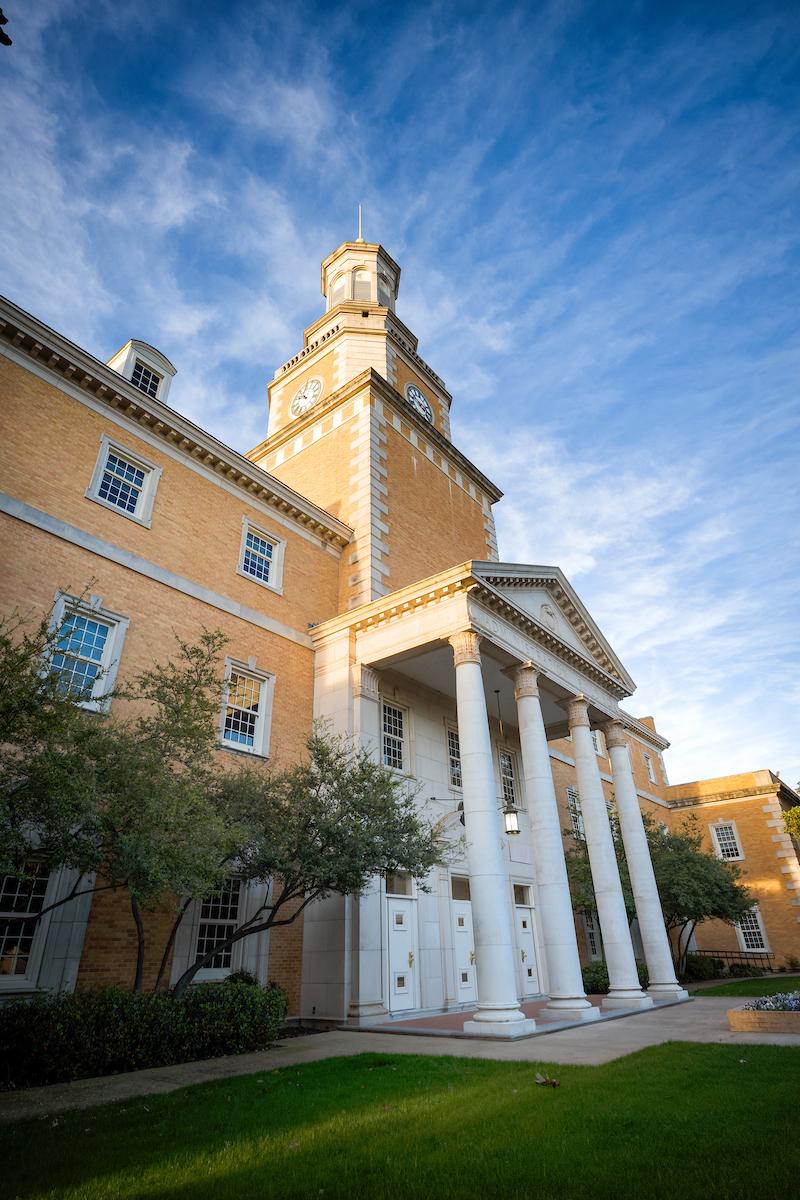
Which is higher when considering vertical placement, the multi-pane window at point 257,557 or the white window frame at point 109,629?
the multi-pane window at point 257,557

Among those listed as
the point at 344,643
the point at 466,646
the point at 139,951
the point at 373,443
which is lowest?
the point at 139,951

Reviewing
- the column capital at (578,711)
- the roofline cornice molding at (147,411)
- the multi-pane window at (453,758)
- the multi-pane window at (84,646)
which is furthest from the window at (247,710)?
the column capital at (578,711)

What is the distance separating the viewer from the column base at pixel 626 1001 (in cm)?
1666

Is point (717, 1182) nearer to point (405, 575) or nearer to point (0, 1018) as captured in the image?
point (0, 1018)

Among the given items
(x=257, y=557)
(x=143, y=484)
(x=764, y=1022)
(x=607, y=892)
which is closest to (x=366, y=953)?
(x=607, y=892)

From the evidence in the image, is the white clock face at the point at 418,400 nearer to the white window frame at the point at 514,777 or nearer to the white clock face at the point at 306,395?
the white clock face at the point at 306,395

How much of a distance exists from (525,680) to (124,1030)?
→ 11341 millimetres

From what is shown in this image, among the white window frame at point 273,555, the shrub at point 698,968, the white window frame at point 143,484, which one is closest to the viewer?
the white window frame at point 143,484

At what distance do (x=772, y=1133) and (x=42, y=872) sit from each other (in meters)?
10.7

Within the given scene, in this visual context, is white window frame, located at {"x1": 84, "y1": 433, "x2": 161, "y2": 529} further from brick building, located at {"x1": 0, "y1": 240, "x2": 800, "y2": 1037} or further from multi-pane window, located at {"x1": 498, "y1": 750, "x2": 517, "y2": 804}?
multi-pane window, located at {"x1": 498, "y1": 750, "x2": 517, "y2": 804}

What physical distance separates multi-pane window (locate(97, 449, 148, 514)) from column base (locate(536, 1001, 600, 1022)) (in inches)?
566

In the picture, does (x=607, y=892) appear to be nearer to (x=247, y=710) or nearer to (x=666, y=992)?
(x=666, y=992)

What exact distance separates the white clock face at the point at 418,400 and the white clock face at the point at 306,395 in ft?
11.6

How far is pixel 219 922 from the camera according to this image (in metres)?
13.9
